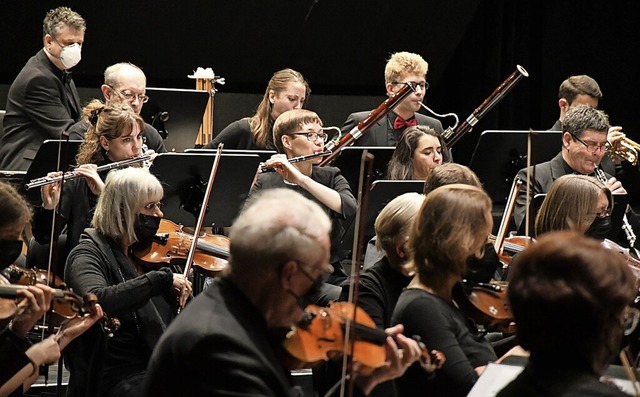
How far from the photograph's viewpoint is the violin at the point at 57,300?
2817 millimetres

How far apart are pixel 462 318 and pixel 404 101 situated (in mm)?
2919

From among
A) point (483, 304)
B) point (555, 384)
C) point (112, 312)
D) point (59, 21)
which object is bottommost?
point (112, 312)

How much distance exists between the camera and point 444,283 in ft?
8.75

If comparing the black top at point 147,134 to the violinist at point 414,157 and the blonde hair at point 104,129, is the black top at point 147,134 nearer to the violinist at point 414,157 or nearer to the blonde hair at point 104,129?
the blonde hair at point 104,129

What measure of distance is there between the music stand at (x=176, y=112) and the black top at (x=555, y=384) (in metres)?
3.72

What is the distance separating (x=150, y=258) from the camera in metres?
3.79

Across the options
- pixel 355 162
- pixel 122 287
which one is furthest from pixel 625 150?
pixel 122 287

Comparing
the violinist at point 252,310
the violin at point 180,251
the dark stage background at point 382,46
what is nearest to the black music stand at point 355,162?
the violin at point 180,251

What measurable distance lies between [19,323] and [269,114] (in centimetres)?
274

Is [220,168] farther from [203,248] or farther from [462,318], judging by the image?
[462,318]

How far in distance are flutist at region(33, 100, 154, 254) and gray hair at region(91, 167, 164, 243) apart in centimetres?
53

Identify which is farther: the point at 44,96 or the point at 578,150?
the point at 44,96

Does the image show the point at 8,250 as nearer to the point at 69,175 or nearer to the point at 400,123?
the point at 69,175

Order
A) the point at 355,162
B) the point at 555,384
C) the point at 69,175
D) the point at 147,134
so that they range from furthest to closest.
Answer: the point at 147,134, the point at 355,162, the point at 69,175, the point at 555,384
